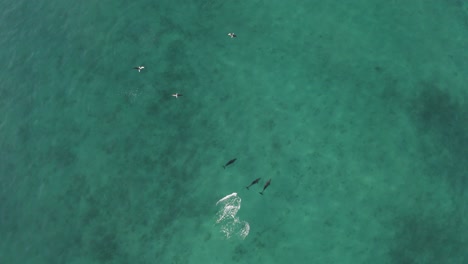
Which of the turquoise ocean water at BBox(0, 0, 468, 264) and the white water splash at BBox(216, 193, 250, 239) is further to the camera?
the white water splash at BBox(216, 193, 250, 239)

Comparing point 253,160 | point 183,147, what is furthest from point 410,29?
point 183,147

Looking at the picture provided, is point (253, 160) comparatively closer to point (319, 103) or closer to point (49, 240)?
point (319, 103)

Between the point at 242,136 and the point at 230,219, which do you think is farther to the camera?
the point at 242,136

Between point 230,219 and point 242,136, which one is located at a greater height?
point 242,136

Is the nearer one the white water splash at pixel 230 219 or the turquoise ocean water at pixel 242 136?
the turquoise ocean water at pixel 242 136
